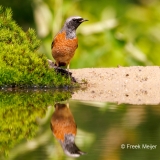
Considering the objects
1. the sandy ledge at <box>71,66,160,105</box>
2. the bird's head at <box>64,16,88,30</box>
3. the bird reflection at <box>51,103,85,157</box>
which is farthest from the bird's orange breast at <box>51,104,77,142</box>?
the bird's head at <box>64,16,88,30</box>

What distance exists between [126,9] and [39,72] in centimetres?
452

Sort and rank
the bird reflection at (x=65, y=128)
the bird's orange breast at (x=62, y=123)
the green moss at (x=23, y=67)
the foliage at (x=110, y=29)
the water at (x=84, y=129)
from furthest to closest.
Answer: the foliage at (x=110, y=29)
the green moss at (x=23, y=67)
the bird's orange breast at (x=62, y=123)
the bird reflection at (x=65, y=128)
the water at (x=84, y=129)

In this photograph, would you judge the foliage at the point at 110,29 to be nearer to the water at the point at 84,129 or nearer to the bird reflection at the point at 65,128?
the water at the point at 84,129

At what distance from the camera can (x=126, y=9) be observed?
13211 millimetres

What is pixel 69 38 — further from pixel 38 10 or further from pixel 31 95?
pixel 38 10

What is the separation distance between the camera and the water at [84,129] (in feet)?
19.0

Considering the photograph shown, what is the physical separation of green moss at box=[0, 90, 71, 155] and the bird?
47 centimetres

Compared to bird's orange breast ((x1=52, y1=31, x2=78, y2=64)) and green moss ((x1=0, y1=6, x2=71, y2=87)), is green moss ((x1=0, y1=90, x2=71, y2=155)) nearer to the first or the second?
green moss ((x1=0, y1=6, x2=71, y2=87))

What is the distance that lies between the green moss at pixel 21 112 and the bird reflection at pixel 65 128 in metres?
0.15

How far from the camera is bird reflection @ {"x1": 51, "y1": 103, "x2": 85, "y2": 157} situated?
6.03 m

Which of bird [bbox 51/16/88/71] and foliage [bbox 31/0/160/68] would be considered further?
foliage [bbox 31/0/160/68]

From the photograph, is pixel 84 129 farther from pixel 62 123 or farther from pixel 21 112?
pixel 21 112

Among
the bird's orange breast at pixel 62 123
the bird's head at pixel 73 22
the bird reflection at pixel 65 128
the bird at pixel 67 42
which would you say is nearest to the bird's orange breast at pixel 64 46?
the bird at pixel 67 42

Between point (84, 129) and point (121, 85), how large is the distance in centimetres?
263
